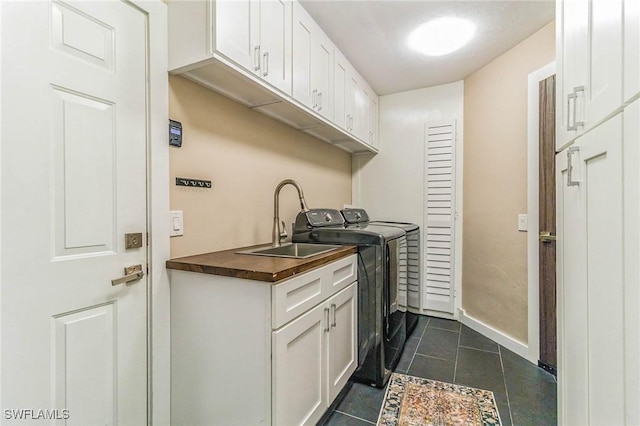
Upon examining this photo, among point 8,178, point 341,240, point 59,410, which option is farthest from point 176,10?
point 59,410

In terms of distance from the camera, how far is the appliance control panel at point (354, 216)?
280 cm

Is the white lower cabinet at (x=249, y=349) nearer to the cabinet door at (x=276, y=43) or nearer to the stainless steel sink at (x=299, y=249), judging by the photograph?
the stainless steel sink at (x=299, y=249)

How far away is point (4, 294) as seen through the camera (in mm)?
915

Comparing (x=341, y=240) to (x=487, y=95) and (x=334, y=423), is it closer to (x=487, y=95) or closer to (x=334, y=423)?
(x=334, y=423)

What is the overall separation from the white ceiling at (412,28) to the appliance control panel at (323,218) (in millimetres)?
1320

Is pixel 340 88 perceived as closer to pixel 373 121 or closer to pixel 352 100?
pixel 352 100

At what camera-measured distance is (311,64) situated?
1961 mm

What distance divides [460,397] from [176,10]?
2543mm

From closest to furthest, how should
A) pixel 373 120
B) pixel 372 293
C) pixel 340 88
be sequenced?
1. pixel 372 293
2. pixel 340 88
3. pixel 373 120

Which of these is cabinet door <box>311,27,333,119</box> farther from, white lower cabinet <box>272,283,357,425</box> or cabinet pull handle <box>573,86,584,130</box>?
cabinet pull handle <box>573,86,584,130</box>

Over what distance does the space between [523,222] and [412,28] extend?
1.69 meters

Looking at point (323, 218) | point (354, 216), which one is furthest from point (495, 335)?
point (323, 218)

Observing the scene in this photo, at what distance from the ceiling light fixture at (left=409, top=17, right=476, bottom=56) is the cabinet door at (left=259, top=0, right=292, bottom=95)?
102 cm

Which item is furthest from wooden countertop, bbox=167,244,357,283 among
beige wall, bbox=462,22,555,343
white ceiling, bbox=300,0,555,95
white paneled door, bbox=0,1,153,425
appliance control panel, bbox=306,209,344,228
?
beige wall, bbox=462,22,555,343
